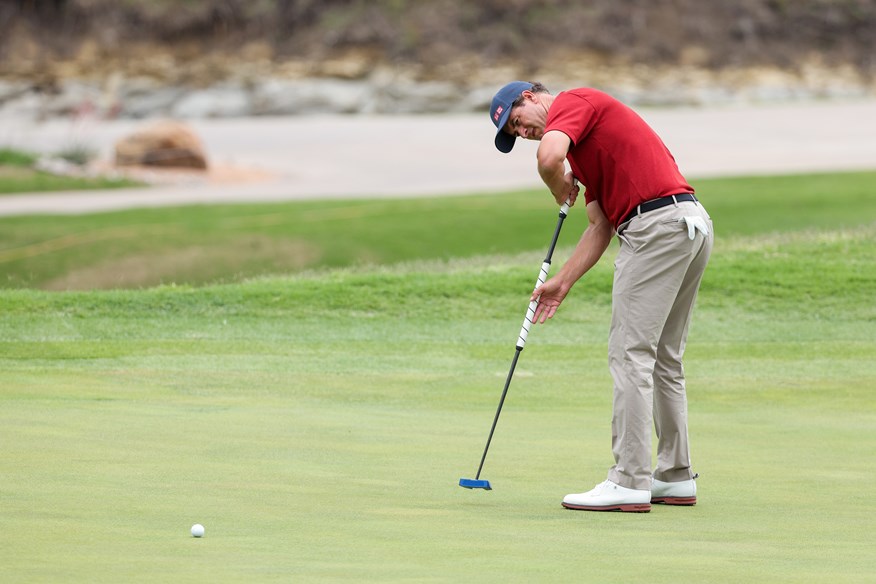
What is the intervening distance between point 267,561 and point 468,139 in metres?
26.2

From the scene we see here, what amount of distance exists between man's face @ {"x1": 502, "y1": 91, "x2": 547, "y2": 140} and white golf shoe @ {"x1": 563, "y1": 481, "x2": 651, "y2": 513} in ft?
4.48

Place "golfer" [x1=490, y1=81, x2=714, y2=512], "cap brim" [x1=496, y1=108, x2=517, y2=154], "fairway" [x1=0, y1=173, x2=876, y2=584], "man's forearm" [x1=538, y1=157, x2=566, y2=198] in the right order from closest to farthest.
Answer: "fairway" [x1=0, y1=173, x2=876, y2=584] → "man's forearm" [x1=538, y1=157, x2=566, y2=198] → "golfer" [x1=490, y1=81, x2=714, y2=512] → "cap brim" [x1=496, y1=108, x2=517, y2=154]

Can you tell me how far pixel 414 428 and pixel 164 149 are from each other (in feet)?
63.6

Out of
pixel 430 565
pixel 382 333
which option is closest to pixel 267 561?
pixel 430 565

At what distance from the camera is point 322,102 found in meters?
34.2

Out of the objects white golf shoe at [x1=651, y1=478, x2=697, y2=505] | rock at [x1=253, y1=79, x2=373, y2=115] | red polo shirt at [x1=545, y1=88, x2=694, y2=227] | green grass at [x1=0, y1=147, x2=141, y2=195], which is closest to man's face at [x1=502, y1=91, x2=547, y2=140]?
red polo shirt at [x1=545, y1=88, x2=694, y2=227]

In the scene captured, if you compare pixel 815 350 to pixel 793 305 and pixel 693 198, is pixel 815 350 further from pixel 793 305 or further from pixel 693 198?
pixel 693 198

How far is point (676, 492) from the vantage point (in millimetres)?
5469

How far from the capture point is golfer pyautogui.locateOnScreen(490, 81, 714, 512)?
17.2ft

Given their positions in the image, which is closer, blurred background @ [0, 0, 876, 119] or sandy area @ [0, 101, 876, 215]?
sandy area @ [0, 101, 876, 215]

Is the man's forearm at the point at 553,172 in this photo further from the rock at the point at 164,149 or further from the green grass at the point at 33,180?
the rock at the point at 164,149

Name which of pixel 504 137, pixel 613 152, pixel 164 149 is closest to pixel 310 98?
pixel 164 149

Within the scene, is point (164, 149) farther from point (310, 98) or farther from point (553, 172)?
point (553, 172)

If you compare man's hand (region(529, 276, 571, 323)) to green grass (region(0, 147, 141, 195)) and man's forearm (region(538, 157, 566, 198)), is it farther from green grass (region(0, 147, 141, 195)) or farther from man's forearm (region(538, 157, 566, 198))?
green grass (region(0, 147, 141, 195))
